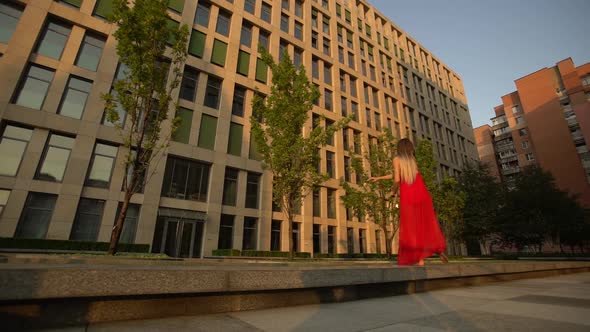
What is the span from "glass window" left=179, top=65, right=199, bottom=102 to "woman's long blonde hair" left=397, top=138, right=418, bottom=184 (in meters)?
17.8

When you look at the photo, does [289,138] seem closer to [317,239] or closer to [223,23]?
[317,239]

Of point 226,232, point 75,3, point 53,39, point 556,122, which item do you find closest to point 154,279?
point 226,232

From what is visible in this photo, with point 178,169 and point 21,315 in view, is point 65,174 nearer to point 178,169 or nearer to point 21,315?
point 178,169

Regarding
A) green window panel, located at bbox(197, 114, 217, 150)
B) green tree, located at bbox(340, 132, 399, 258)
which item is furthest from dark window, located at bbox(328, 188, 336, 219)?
green window panel, located at bbox(197, 114, 217, 150)

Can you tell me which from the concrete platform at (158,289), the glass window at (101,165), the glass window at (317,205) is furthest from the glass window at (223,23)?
the concrete platform at (158,289)

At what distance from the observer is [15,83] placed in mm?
14289

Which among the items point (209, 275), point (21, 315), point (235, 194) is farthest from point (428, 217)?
point (235, 194)

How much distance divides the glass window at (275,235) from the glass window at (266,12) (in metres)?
19.8

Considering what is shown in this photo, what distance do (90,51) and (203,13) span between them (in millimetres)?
9181

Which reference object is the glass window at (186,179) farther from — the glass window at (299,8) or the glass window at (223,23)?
the glass window at (299,8)

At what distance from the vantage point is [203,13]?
22.4 meters

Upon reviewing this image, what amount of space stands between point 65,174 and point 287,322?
17.1 meters

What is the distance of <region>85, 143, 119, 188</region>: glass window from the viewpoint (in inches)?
616

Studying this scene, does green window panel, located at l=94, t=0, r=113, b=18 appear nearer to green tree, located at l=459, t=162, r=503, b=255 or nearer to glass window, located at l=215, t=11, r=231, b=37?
glass window, located at l=215, t=11, r=231, b=37
